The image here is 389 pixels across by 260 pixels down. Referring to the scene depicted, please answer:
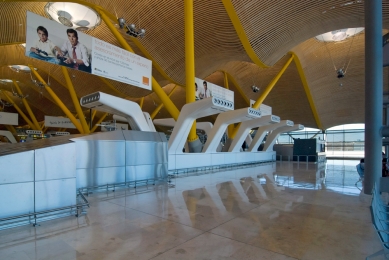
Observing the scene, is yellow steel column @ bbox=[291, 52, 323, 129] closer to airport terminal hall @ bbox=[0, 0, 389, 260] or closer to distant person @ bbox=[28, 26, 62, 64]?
airport terminal hall @ bbox=[0, 0, 389, 260]

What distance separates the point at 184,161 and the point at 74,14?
13.5 m

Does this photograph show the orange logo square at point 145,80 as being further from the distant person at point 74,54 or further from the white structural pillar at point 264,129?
the white structural pillar at point 264,129

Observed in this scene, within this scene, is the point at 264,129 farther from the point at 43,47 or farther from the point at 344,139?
the point at 344,139

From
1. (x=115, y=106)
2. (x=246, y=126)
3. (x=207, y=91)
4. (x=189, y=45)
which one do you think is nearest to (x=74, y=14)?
(x=189, y=45)

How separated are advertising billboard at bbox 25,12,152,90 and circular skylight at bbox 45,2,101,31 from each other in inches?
376

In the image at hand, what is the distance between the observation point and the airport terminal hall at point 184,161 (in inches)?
129

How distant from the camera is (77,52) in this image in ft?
28.4

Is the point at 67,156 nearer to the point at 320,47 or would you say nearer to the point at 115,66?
the point at 115,66

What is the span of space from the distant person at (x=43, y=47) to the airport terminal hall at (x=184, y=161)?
4 cm

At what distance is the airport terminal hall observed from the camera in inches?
129

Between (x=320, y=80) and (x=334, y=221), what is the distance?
2491 centimetres

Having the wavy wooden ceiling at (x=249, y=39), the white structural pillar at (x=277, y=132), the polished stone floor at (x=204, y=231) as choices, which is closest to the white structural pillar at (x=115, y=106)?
the polished stone floor at (x=204, y=231)

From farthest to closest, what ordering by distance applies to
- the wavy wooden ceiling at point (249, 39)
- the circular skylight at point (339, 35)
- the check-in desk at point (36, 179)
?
the circular skylight at point (339, 35)
the wavy wooden ceiling at point (249, 39)
the check-in desk at point (36, 179)

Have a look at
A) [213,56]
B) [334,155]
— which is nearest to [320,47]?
[213,56]
